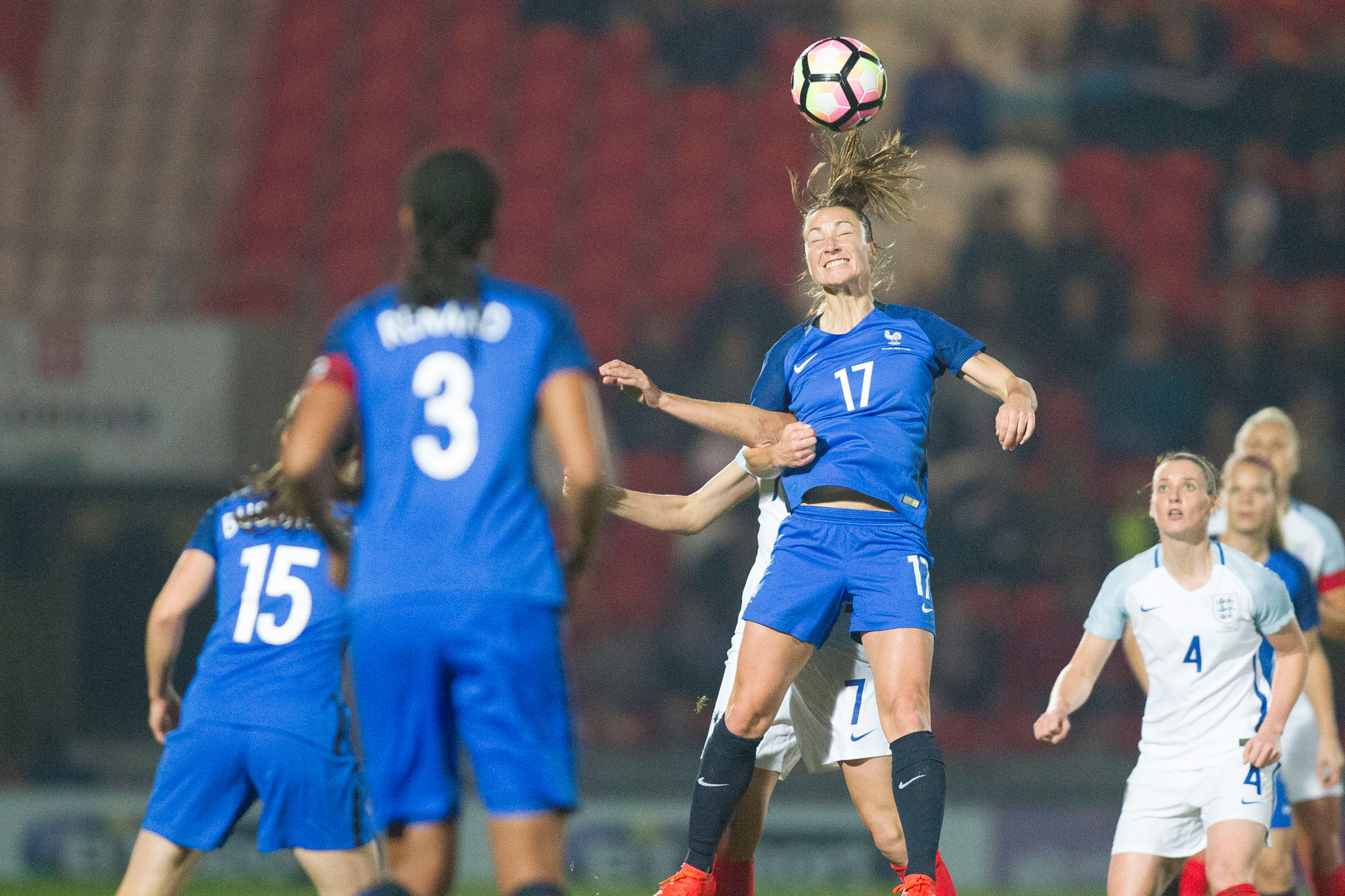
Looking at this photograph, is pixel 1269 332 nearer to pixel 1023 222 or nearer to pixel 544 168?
pixel 1023 222

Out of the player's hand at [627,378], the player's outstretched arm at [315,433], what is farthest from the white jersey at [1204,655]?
the player's outstretched arm at [315,433]

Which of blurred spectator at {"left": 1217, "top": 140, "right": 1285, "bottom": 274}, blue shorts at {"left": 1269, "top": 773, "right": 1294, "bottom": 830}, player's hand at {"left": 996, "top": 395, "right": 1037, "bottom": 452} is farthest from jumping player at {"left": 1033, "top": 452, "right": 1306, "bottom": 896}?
blurred spectator at {"left": 1217, "top": 140, "right": 1285, "bottom": 274}

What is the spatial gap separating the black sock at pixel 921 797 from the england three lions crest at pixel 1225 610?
1264mm

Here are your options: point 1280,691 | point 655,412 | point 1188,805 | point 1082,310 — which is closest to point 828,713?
point 1188,805

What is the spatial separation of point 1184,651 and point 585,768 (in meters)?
4.94

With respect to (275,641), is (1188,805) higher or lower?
lower

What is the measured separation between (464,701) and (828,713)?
213cm

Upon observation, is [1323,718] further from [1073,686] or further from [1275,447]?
[1073,686]

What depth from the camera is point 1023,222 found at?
Result: 1331 centimetres

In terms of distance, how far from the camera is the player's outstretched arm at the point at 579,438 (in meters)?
3.20

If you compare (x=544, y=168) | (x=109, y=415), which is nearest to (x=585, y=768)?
(x=109, y=415)

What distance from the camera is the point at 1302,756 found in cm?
623

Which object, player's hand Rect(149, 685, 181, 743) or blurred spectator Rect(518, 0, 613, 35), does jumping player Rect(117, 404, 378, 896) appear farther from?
blurred spectator Rect(518, 0, 613, 35)

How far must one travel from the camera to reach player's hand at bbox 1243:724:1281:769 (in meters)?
4.93
